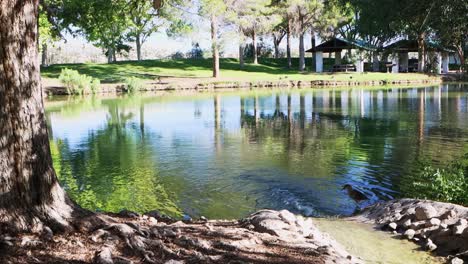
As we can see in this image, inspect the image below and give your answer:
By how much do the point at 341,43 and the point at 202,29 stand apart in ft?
79.5

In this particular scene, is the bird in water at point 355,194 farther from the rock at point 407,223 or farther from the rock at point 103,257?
the rock at point 103,257

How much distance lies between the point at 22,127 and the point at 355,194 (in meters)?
7.79

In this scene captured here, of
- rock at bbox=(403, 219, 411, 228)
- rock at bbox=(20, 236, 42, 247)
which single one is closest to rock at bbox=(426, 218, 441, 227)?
rock at bbox=(403, 219, 411, 228)

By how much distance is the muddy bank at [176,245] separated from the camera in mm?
4551

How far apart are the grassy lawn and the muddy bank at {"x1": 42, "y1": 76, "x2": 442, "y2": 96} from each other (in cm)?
95

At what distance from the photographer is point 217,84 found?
161ft

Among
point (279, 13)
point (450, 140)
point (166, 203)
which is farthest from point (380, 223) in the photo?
point (279, 13)

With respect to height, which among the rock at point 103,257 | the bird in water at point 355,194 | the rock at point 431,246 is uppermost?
the rock at point 103,257

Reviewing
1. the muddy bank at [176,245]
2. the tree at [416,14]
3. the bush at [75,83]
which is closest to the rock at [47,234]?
the muddy bank at [176,245]

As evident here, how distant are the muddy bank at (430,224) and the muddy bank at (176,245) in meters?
1.28

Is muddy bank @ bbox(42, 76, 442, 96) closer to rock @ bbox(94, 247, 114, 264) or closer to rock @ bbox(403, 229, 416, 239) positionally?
rock @ bbox(403, 229, 416, 239)

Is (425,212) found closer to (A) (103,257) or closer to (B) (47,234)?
(A) (103,257)

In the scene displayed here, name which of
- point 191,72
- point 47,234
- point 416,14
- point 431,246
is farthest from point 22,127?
point 191,72

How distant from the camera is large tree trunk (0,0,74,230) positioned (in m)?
4.72
